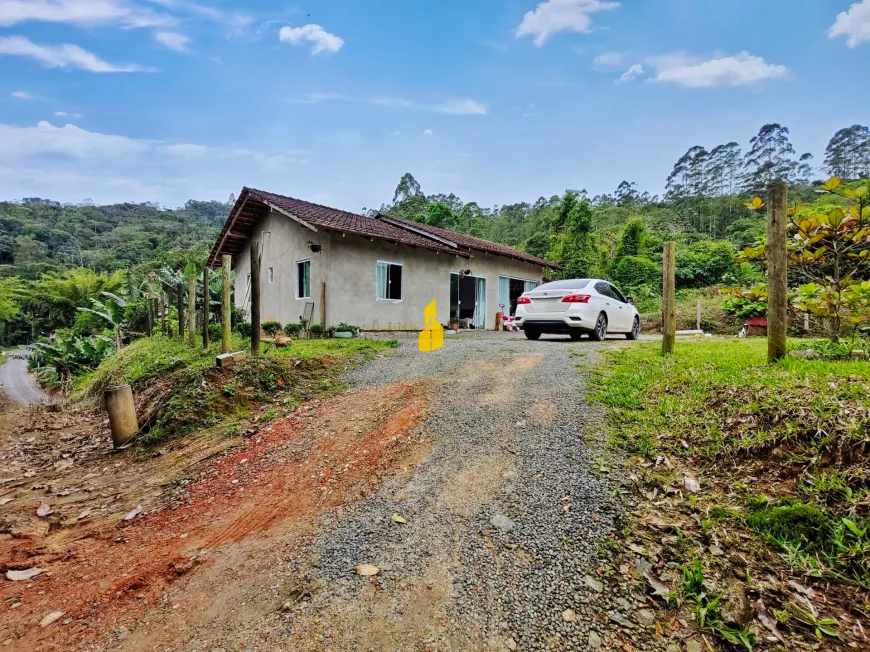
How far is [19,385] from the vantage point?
54.5 ft

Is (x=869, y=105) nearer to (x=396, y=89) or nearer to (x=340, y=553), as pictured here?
(x=396, y=89)

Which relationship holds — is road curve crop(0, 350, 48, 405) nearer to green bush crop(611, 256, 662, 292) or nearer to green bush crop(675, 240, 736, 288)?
green bush crop(611, 256, 662, 292)

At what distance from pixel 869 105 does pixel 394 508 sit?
3452 cm

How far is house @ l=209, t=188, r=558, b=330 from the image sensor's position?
39.7 feet

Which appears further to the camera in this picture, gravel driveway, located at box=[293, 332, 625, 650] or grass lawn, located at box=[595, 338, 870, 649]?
grass lawn, located at box=[595, 338, 870, 649]

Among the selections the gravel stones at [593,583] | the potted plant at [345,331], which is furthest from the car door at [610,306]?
the gravel stones at [593,583]

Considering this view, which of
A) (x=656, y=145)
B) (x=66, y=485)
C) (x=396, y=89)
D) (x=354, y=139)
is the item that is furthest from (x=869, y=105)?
(x=66, y=485)

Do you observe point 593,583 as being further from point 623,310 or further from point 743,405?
point 623,310

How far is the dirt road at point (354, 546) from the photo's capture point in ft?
5.97

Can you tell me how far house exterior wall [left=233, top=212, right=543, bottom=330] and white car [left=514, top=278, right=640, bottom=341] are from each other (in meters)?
5.40

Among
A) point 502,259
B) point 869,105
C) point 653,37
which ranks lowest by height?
point 502,259

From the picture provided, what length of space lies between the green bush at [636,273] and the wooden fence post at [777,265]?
20823 mm

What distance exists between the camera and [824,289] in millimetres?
4496

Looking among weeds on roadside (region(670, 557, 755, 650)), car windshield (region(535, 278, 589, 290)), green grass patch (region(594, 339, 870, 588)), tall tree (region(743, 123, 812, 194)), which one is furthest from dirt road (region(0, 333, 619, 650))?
tall tree (region(743, 123, 812, 194))
